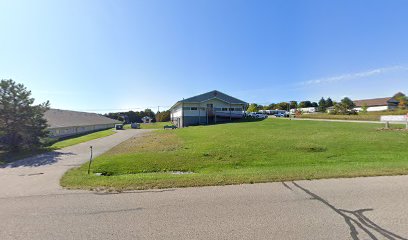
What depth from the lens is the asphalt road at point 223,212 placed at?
145 inches

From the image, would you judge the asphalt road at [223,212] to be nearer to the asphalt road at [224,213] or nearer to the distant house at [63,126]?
the asphalt road at [224,213]

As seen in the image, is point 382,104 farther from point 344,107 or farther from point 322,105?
point 344,107

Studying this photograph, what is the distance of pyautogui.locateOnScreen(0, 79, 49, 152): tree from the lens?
18.4 meters

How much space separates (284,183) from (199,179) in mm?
2532

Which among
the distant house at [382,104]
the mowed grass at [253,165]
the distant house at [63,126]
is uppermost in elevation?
the distant house at [382,104]

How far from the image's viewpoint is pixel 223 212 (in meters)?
4.44

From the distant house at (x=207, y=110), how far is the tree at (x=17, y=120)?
23701mm

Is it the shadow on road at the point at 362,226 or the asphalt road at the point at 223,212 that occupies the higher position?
the asphalt road at the point at 223,212

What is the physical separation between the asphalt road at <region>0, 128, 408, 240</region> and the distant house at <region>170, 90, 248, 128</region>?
34.9 meters

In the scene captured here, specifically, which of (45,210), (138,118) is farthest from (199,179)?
(138,118)

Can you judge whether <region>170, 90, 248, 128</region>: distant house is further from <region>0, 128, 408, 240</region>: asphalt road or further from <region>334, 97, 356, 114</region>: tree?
<region>334, 97, 356, 114</region>: tree

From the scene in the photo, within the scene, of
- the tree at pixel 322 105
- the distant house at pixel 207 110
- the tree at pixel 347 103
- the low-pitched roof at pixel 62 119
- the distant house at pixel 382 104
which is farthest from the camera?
the tree at pixel 322 105

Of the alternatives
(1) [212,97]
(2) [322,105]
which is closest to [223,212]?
(1) [212,97]

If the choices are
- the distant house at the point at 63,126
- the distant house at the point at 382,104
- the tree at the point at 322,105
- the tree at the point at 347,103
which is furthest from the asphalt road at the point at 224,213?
the tree at the point at 322,105
